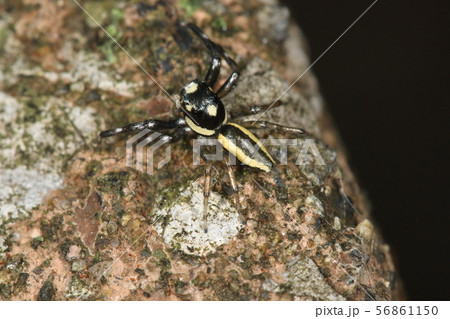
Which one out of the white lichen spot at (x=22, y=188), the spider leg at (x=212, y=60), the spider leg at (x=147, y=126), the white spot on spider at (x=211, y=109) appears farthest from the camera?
the spider leg at (x=212, y=60)

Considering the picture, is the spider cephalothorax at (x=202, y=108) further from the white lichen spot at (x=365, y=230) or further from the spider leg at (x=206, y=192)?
the white lichen spot at (x=365, y=230)

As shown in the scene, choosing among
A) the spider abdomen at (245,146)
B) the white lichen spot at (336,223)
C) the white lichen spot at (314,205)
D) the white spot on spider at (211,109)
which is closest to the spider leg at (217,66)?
the white spot on spider at (211,109)

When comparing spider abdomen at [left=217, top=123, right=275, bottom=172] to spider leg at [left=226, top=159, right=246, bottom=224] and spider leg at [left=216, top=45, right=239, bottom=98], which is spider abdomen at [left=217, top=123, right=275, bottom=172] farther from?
spider leg at [left=216, top=45, right=239, bottom=98]

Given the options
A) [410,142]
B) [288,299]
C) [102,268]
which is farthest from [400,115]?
[102,268]

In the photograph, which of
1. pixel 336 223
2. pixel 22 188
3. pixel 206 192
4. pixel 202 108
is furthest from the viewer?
pixel 202 108

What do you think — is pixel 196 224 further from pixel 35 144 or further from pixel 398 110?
pixel 398 110

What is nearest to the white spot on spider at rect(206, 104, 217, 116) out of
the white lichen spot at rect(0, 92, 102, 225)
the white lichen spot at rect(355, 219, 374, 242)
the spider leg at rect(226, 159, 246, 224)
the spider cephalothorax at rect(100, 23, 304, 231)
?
the spider cephalothorax at rect(100, 23, 304, 231)

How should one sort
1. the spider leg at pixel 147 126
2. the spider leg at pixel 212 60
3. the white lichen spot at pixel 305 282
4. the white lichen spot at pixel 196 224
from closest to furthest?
1. the white lichen spot at pixel 305 282
2. the white lichen spot at pixel 196 224
3. the spider leg at pixel 147 126
4. the spider leg at pixel 212 60

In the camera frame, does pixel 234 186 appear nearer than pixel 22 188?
Yes
